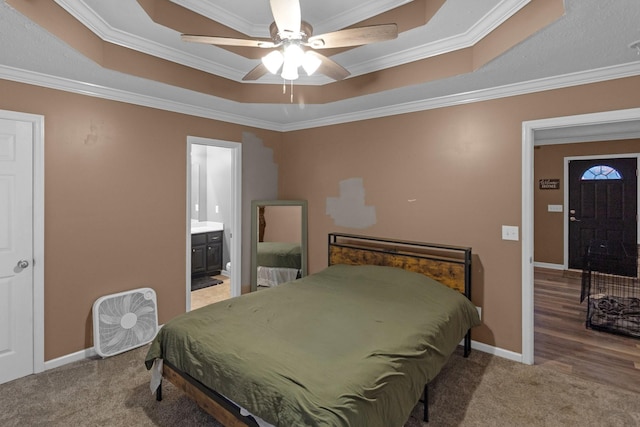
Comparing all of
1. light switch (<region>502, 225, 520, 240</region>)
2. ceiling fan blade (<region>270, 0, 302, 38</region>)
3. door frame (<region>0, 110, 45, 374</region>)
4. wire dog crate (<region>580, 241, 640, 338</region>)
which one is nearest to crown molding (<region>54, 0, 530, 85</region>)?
ceiling fan blade (<region>270, 0, 302, 38</region>)

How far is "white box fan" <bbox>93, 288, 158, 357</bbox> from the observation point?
9.78ft

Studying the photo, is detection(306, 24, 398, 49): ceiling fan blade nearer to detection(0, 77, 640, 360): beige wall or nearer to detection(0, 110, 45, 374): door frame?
detection(0, 77, 640, 360): beige wall

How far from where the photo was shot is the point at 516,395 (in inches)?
96.9

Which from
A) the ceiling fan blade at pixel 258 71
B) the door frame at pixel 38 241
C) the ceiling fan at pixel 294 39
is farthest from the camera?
the door frame at pixel 38 241

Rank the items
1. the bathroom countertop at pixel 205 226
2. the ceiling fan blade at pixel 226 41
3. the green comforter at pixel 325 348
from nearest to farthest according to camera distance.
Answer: the green comforter at pixel 325 348 < the ceiling fan blade at pixel 226 41 < the bathroom countertop at pixel 205 226

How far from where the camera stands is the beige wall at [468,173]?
115 inches

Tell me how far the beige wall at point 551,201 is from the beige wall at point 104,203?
20.6 ft

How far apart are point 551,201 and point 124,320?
23.4ft

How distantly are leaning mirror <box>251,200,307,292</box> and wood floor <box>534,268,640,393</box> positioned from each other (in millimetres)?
2850

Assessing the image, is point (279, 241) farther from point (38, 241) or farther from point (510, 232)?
point (510, 232)

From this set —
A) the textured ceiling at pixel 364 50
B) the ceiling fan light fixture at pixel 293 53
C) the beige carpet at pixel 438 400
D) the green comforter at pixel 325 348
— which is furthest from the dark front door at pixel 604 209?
the ceiling fan light fixture at pixel 293 53

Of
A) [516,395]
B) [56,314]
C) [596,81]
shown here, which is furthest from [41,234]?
[596,81]

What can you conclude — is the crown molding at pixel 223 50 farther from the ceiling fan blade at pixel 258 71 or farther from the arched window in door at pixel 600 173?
the arched window in door at pixel 600 173

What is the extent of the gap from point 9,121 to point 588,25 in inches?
161
